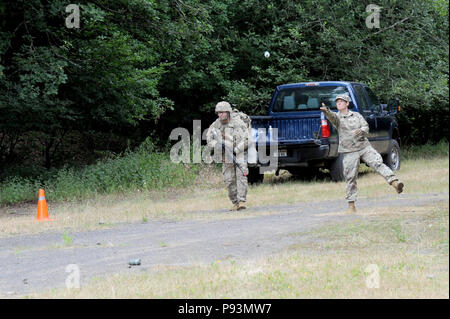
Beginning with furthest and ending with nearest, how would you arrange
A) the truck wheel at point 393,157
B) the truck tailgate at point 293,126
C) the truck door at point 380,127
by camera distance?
the truck wheel at point 393,157 → the truck door at point 380,127 → the truck tailgate at point 293,126

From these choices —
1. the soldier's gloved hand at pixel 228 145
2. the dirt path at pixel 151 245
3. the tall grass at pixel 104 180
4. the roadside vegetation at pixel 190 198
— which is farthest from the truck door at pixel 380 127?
the soldier's gloved hand at pixel 228 145

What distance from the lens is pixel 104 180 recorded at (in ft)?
58.8

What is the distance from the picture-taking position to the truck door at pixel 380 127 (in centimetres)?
1838

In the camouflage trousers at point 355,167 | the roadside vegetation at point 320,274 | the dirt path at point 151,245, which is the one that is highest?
the camouflage trousers at point 355,167

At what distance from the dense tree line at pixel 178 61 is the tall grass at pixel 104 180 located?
151 cm

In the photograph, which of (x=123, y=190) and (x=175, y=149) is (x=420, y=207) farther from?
(x=175, y=149)

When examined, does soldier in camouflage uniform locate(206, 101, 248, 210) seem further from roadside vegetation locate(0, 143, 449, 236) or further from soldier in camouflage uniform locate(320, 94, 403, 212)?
soldier in camouflage uniform locate(320, 94, 403, 212)

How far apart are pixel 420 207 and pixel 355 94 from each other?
6011mm

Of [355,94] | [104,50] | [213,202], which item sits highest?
[104,50]

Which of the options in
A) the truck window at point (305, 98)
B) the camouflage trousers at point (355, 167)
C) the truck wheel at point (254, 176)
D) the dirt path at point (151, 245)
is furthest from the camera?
the truck wheel at point (254, 176)

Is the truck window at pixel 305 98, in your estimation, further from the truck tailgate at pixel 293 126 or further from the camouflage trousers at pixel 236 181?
the camouflage trousers at pixel 236 181
